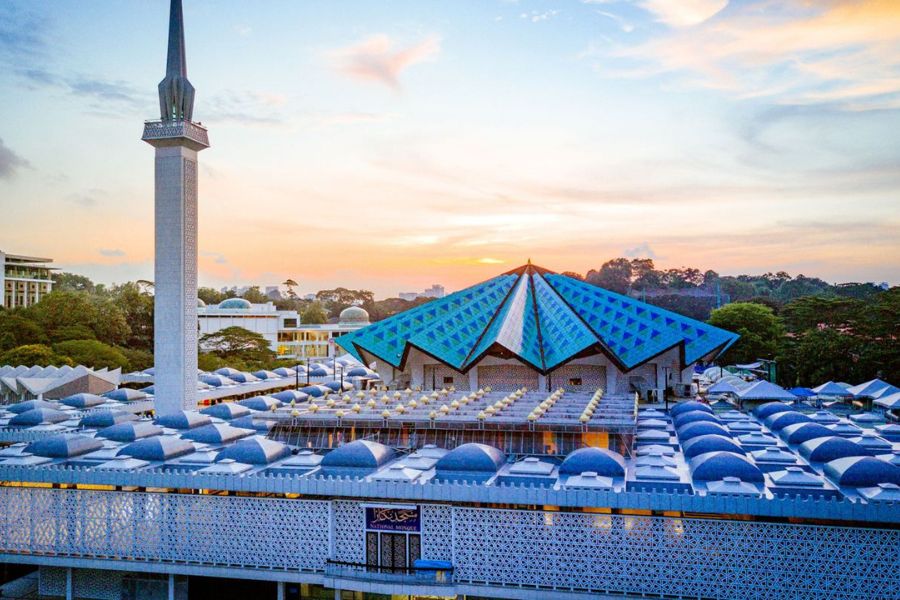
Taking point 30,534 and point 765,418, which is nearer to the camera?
point 30,534

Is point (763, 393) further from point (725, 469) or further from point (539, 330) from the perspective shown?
point (725, 469)

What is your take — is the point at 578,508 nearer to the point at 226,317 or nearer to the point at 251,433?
the point at 251,433

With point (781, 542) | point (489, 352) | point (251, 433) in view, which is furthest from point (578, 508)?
point (489, 352)

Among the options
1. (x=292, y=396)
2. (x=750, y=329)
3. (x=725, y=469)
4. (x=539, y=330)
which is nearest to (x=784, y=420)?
(x=725, y=469)

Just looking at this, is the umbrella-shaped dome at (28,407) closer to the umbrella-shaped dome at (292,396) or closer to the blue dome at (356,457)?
the umbrella-shaped dome at (292,396)

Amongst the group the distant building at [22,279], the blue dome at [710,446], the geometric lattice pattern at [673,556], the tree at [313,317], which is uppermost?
the distant building at [22,279]

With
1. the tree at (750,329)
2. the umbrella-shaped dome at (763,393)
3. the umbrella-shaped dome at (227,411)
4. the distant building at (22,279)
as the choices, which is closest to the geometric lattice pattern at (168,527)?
the umbrella-shaped dome at (227,411)
